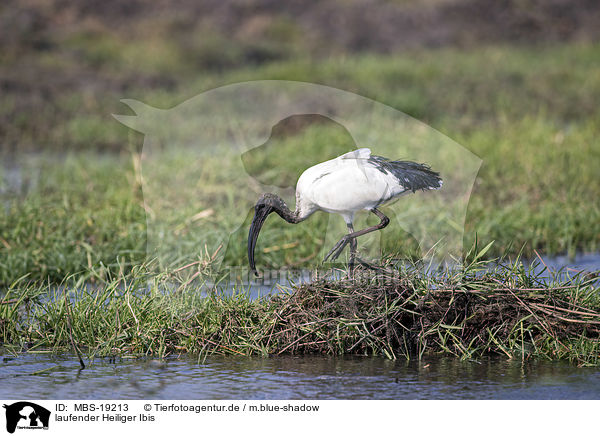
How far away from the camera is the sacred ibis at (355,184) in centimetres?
444

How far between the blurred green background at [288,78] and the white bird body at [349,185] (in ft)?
3.18

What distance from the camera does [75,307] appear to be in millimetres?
4965

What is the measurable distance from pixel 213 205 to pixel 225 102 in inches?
73.1

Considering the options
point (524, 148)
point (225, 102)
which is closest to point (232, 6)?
point (524, 148)

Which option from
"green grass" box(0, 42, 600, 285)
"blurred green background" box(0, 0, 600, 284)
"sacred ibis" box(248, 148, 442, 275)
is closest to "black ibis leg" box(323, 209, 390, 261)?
"sacred ibis" box(248, 148, 442, 275)

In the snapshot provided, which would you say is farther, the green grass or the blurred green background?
the blurred green background

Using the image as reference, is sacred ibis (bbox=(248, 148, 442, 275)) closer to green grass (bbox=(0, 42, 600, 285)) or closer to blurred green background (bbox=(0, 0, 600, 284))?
green grass (bbox=(0, 42, 600, 285))

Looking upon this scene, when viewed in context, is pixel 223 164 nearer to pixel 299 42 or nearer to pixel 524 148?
pixel 524 148

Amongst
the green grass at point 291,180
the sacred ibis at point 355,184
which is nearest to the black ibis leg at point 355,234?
the sacred ibis at point 355,184

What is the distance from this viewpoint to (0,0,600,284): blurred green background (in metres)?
7.18

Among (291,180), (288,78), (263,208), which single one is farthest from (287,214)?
(288,78)
